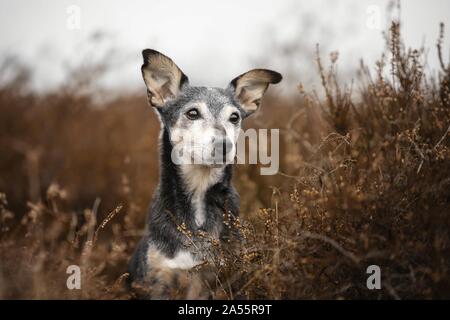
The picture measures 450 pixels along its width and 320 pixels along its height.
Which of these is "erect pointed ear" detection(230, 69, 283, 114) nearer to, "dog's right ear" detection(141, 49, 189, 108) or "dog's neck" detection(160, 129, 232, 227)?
"dog's right ear" detection(141, 49, 189, 108)

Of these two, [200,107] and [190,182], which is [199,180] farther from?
[200,107]

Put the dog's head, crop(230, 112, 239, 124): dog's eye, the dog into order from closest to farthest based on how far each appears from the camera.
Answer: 1. the dog
2. the dog's head
3. crop(230, 112, 239, 124): dog's eye

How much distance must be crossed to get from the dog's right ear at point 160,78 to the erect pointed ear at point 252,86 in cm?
51

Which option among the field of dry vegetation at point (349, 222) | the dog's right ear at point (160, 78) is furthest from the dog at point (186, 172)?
the field of dry vegetation at point (349, 222)

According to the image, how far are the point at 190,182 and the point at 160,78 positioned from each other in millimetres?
1014

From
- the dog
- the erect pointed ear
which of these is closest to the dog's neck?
the dog

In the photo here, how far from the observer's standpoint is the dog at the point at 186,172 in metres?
3.79

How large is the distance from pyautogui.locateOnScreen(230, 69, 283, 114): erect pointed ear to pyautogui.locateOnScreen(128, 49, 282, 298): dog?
0.01 meters

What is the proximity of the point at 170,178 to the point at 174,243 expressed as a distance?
588 millimetres

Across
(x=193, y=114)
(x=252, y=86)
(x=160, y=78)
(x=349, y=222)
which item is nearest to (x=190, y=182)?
(x=193, y=114)

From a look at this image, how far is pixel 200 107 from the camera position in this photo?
4.16m

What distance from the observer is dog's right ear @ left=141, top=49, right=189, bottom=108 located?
13.5 feet

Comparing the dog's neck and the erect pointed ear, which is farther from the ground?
the erect pointed ear
